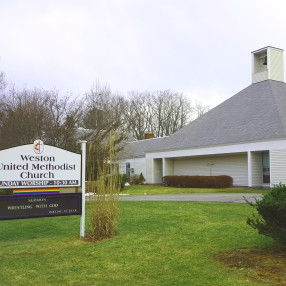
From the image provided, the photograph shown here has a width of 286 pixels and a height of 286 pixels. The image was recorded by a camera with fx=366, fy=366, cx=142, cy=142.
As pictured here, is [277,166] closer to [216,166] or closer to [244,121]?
[244,121]

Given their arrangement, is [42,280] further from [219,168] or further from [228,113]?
[228,113]

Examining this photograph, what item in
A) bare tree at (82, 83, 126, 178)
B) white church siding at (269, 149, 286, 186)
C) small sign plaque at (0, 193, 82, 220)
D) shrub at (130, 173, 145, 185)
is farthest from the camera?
shrub at (130, 173, 145, 185)

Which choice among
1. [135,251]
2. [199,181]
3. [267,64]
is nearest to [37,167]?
[135,251]

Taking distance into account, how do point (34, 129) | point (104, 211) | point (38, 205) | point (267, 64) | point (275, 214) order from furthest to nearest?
1. point (267, 64)
2. point (34, 129)
3. point (104, 211)
4. point (38, 205)
5. point (275, 214)

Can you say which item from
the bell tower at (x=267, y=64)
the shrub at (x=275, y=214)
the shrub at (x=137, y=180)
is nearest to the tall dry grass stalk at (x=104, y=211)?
the shrub at (x=275, y=214)

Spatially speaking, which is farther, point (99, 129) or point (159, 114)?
point (159, 114)

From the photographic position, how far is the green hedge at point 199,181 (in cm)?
2722

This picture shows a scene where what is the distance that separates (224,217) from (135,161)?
2950cm

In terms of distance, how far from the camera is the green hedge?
2722 cm

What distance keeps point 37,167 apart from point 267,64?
2697 cm

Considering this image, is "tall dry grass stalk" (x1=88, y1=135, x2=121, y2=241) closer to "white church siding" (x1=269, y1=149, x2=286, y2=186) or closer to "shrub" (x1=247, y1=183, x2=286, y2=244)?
"shrub" (x1=247, y1=183, x2=286, y2=244)

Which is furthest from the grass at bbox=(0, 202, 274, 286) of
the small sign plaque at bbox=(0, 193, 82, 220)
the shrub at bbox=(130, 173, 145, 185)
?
the shrub at bbox=(130, 173, 145, 185)

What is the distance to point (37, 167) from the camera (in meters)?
7.69

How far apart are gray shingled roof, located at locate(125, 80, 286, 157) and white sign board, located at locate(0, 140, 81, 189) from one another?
1822cm
